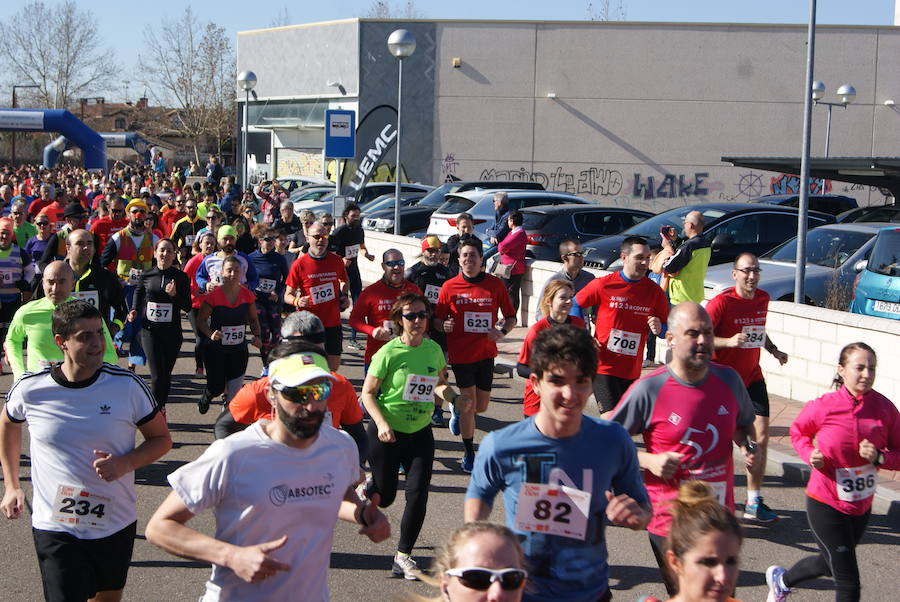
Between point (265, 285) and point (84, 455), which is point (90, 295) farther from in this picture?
point (84, 455)

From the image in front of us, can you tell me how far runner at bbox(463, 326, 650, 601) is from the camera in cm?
376

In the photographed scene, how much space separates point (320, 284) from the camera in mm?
10602

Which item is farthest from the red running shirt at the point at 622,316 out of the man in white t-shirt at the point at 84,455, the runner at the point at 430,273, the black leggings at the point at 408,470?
the man in white t-shirt at the point at 84,455

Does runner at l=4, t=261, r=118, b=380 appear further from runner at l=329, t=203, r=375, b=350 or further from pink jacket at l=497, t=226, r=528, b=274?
pink jacket at l=497, t=226, r=528, b=274

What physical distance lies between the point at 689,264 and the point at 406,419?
212 inches

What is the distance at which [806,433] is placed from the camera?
5734 mm

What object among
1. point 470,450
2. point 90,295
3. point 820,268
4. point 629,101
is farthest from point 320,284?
point 629,101

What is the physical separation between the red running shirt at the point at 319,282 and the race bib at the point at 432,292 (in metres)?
0.97

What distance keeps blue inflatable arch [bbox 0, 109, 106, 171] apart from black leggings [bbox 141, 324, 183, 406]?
34.8 m

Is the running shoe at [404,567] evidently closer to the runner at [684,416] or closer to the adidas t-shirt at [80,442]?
the runner at [684,416]

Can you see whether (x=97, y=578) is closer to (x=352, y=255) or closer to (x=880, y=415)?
(x=880, y=415)

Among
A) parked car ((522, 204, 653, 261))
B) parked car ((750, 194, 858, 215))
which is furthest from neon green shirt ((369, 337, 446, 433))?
parked car ((750, 194, 858, 215))

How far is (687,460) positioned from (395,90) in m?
34.6

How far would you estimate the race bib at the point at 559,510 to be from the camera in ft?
12.4
